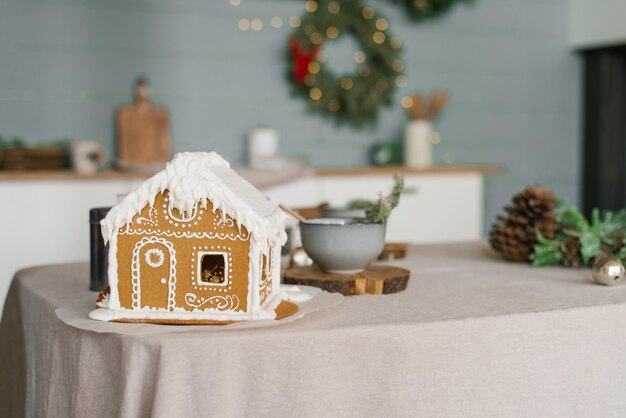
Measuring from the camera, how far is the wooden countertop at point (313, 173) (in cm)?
299

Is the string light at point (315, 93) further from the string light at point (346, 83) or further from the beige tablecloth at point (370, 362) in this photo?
the beige tablecloth at point (370, 362)

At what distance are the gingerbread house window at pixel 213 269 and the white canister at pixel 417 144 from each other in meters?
2.97

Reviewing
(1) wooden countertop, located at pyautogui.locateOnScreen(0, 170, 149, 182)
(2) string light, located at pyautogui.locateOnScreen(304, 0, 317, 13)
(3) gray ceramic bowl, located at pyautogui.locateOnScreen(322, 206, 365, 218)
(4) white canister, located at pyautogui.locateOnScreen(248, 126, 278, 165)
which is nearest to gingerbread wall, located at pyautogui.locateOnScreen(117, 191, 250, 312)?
(3) gray ceramic bowl, located at pyautogui.locateOnScreen(322, 206, 365, 218)

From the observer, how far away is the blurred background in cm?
331

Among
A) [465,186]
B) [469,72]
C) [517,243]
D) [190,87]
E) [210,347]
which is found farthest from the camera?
[469,72]

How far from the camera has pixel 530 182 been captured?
4.50 meters

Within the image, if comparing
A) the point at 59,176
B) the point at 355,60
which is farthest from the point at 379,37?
the point at 59,176

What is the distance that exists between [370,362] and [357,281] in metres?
0.24

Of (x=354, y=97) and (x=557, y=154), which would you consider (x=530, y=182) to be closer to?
(x=557, y=154)

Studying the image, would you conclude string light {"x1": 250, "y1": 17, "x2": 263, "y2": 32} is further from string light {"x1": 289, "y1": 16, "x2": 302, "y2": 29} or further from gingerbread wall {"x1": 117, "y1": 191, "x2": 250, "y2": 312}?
gingerbread wall {"x1": 117, "y1": 191, "x2": 250, "y2": 312}

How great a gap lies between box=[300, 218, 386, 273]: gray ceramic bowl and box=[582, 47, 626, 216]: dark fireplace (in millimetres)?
3437

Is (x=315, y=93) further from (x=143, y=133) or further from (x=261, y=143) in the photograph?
(x=143, y=133)

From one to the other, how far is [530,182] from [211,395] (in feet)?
12.4

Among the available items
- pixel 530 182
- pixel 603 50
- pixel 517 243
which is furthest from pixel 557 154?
pixel 517 243
